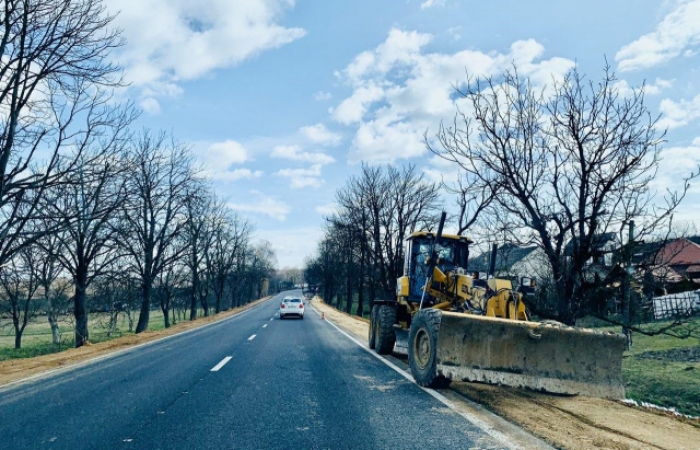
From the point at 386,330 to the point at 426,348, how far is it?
4.27 m

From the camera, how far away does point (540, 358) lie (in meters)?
6.73

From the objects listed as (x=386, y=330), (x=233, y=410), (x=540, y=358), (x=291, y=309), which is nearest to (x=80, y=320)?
(x=291, y=309)

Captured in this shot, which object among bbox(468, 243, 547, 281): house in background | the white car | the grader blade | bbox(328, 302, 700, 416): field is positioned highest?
bbox(468, 243, 547, 281): house in background

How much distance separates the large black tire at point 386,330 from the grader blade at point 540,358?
515 cm

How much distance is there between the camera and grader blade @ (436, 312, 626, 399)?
671 centimetres

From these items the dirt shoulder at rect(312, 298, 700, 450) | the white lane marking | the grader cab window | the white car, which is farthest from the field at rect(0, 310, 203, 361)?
the dirt shoulder at rect(312, 298, 700, 450)

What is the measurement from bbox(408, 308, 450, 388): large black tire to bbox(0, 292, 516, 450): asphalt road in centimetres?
28

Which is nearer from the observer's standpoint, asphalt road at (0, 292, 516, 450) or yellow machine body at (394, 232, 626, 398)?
asphalt road at (0, 292, 516, 450)

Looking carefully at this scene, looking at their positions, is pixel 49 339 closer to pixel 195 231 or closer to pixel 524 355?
pixel 195 231

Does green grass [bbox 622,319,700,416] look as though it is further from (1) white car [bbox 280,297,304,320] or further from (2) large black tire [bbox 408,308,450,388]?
(1) white car [bbox 280,297,304,320]

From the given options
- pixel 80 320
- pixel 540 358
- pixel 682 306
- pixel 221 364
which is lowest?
pixel 221 364

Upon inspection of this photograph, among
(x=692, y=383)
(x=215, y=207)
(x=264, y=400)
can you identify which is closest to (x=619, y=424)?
(x=264, y=400)

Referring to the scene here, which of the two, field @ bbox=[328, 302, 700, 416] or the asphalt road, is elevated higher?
the asphalt road

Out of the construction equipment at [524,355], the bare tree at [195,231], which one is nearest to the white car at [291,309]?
the bare tree at [195,231]
